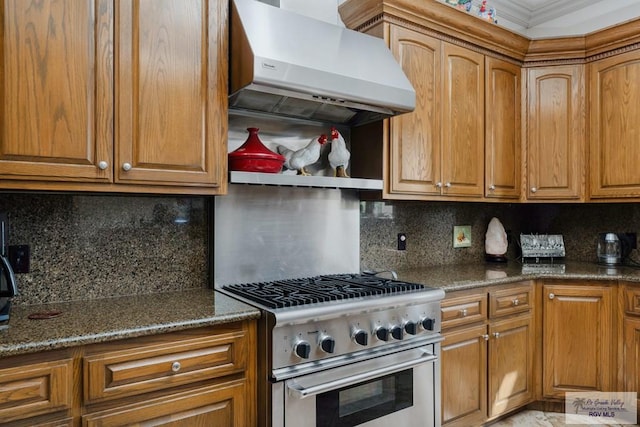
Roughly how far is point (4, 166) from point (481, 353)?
2265 millimetres

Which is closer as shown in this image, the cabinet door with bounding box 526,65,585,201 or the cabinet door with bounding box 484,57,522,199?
the cabinet door with bounding box 484,57,522,199

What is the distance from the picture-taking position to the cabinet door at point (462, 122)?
244cm

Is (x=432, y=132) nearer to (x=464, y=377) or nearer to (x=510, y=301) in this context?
(x=510, y=301)

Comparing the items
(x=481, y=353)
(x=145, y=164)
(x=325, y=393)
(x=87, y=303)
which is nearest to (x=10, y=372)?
(x=87, y=303)

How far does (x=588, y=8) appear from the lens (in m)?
3.11

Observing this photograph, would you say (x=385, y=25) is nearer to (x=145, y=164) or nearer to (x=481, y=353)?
(x=145, y=164)

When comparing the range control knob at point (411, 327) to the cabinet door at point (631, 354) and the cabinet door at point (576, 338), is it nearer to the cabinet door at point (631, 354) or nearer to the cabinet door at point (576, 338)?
the cabinet door at point (576, 338)

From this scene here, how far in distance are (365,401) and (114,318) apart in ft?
3.46

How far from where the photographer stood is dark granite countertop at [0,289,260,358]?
120 centimetres

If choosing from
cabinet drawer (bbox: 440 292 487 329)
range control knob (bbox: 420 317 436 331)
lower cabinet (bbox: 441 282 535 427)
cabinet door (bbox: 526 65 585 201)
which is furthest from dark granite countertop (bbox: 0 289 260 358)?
cabinet door (bbox: 526 65 585 201)

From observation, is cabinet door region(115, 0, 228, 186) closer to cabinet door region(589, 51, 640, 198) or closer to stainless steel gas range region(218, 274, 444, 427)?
stainless steel gas range region(218, 274, 444, 427)

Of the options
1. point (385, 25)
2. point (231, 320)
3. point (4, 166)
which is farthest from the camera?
point (385, 25)

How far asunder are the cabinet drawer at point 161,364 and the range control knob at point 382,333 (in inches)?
22.2

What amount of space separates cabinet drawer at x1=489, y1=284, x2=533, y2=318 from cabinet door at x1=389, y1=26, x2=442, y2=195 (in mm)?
669
